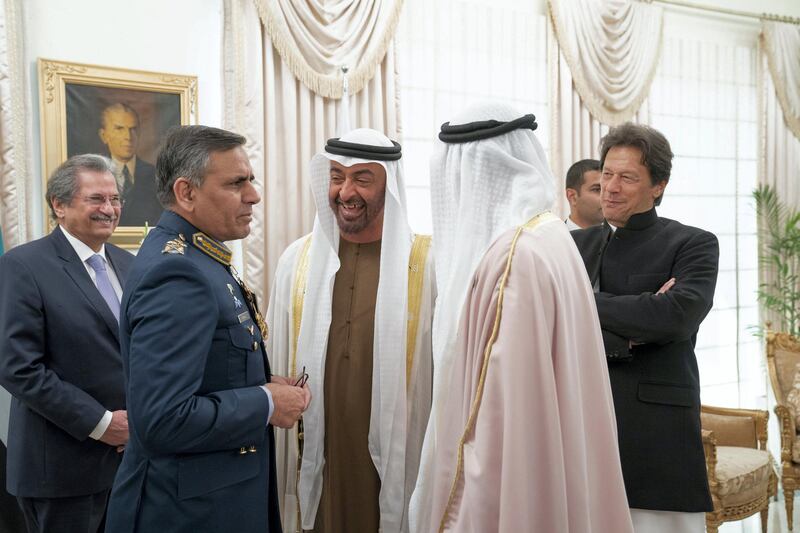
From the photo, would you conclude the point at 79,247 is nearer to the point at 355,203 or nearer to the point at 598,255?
the point at 355,203

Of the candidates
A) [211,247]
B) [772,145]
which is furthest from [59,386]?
[772,145]

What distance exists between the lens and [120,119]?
381 centimetres

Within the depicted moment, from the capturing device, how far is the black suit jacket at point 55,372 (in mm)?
2402

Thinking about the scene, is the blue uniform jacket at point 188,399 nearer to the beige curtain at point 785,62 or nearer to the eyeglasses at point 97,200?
the eyeglasses at point 97,200

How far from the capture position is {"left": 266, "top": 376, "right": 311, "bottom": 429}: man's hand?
188 centimetres

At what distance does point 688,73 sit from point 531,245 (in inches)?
206

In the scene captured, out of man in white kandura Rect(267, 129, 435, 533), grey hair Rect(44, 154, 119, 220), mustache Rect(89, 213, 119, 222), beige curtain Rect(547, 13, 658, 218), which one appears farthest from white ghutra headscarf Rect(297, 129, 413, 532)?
beige curtain Rect(547, 13, 658, 218)

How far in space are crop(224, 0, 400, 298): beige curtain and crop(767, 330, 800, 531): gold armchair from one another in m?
2.92

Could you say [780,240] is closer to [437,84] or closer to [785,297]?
[785,297]

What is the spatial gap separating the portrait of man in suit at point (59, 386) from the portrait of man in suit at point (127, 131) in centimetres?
122

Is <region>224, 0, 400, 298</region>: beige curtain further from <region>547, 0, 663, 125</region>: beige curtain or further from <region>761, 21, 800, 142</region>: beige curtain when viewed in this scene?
<region>761, 21, 800, 142</region>: beige curtain

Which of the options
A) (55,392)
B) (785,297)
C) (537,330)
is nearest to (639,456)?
(537,330)

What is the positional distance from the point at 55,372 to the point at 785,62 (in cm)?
651

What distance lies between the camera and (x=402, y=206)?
2822mm
